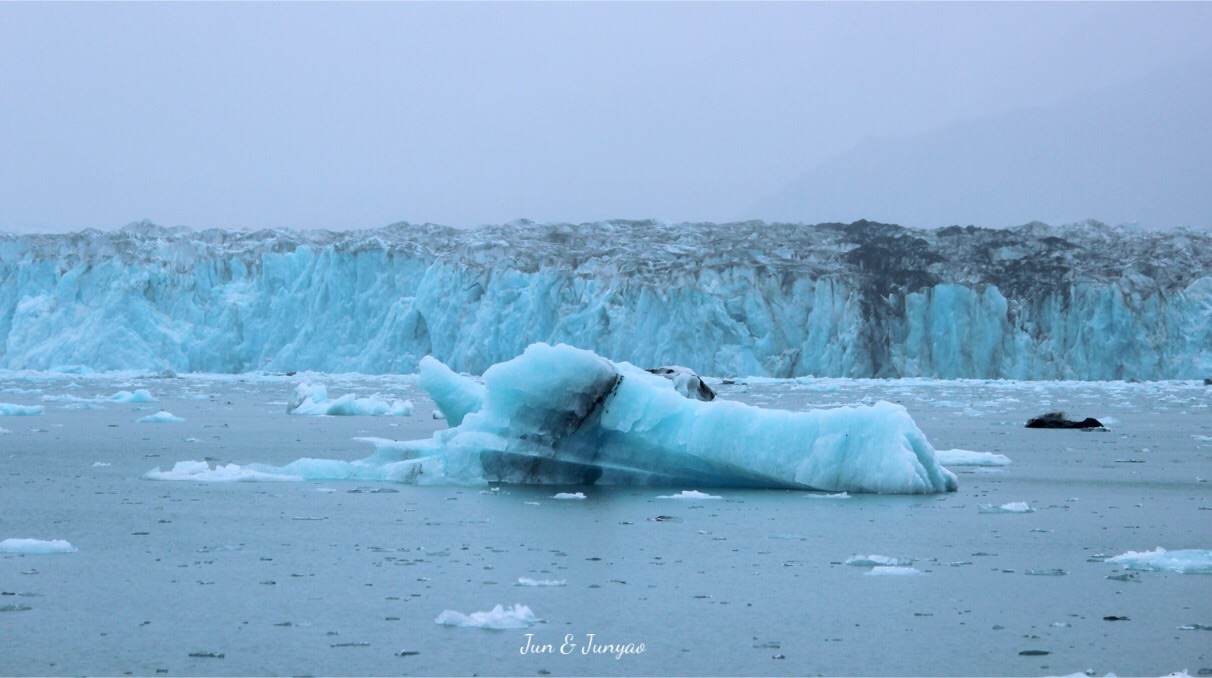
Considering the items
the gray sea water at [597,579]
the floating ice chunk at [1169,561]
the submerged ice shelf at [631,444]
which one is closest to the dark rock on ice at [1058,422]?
the gray sea water at [597,579]

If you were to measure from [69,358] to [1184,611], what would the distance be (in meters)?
33.9

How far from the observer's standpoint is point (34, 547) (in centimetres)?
576

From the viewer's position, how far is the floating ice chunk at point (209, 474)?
8.89 m

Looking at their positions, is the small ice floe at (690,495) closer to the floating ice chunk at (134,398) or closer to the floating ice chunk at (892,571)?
the floating ice chunk at (892,571)

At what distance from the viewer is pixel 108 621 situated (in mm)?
4352

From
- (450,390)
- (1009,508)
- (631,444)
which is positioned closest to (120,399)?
(450,390)

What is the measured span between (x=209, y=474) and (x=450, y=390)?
84.9 inches

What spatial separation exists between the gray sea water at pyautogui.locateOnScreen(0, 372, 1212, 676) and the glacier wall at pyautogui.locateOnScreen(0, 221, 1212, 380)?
2349cm

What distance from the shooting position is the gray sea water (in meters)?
3.94

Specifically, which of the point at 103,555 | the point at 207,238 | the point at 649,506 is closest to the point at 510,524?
the point at 649,506

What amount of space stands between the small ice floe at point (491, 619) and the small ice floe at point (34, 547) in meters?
2.38

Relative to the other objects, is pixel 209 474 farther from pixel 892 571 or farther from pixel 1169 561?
pixel 1169 561

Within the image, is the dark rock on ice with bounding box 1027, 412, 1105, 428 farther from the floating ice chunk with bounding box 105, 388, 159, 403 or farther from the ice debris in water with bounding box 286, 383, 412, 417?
the floating ice chunk with bounding box 105, 388, 159, 403

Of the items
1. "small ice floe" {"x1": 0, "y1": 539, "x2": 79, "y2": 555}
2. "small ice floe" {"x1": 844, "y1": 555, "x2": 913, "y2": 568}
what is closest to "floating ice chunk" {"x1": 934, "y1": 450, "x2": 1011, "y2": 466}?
"small ice floe" {"x1": 844, "y1": 555, "x2": 913, "y2": 568}
